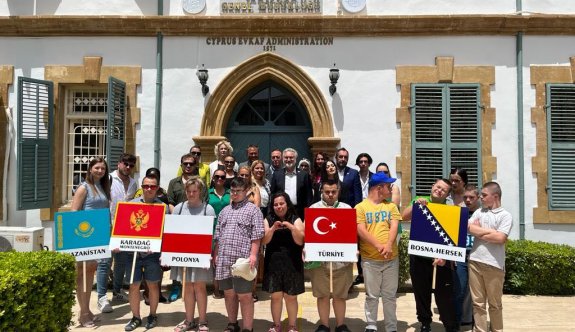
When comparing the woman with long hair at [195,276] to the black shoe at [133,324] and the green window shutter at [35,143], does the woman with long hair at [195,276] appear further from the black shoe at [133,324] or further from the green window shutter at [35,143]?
the green window shutter at [35,143]

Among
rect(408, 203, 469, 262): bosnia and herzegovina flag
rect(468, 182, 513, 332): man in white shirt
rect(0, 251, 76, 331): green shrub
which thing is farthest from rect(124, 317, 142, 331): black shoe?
rect(468, 182, 513, 332): man in white shirt

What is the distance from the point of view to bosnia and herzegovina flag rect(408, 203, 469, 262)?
4758 mm

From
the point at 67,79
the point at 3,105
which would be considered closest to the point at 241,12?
the point at 67,79

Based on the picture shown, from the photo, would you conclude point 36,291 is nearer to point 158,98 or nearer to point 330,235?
point 330,235

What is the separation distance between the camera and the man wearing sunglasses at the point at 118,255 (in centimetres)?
586

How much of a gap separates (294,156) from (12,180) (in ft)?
17.3

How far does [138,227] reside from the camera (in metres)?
5.09

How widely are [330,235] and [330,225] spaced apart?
0.10 m

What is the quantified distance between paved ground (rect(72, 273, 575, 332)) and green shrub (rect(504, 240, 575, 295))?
147mm

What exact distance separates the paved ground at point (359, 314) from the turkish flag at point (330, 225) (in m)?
1.16

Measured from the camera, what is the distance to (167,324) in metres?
5.38

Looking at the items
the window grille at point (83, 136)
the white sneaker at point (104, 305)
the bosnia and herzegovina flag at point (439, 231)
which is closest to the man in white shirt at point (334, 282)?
the bosnia and herzegovina flag at point (439, 231)

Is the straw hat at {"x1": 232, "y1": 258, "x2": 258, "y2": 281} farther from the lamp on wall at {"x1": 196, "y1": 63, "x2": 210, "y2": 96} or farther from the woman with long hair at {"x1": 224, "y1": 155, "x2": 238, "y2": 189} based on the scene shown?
the lamp on wall at {"x1": 196, "y1": 63, "x2": 210, "y2": 96}

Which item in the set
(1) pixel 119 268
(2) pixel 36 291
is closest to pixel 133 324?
(1) pixel 119 268
